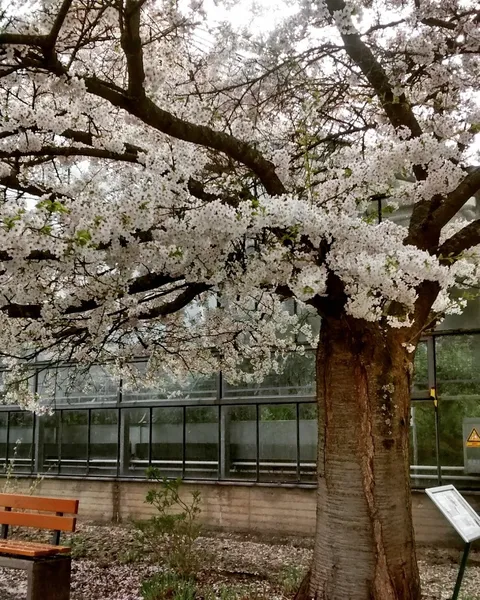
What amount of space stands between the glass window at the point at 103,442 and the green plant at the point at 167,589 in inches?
236

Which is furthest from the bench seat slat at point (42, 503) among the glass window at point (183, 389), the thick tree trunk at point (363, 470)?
the glass window at point (183, 389)

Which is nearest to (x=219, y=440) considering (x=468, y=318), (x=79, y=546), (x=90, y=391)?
(x=79, y=546)

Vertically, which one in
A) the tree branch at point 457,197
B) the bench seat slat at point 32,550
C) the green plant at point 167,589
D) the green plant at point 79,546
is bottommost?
the green plant at point 79,546

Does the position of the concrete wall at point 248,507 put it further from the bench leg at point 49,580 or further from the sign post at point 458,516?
the bench leg at point 49,580

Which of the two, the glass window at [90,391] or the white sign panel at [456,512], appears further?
the glass window at [90,391]

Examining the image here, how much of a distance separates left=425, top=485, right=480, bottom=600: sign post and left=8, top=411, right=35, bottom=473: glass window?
1032 centimetres

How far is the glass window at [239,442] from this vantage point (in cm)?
1112

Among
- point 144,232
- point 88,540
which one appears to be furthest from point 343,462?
point 88,540

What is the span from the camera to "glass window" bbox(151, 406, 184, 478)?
38.8 feet

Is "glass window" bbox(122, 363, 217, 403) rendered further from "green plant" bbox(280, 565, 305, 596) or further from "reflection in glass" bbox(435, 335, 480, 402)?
"green plant" bbox(280, 565, 305, 596)

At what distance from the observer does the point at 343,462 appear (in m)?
5.28

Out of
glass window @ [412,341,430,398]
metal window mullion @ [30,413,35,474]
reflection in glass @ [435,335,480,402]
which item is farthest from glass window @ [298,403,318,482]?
metal window mullion @ [30,413,35,474]

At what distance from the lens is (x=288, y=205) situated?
4566 mm

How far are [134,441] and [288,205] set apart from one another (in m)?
8.77
